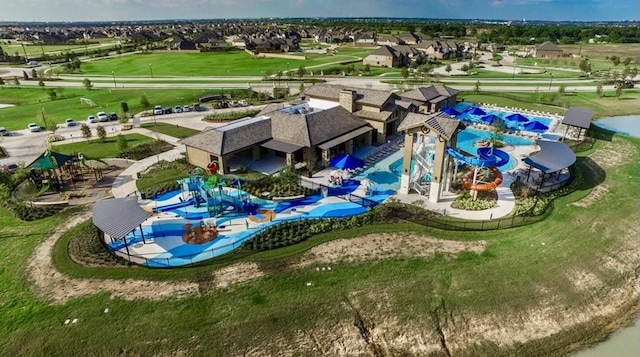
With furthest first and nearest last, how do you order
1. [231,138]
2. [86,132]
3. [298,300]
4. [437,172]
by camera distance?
[86,132] → [231,138] → [437,172] → [298,300]

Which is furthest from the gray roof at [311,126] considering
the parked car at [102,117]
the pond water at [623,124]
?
the pond water at [623,124]

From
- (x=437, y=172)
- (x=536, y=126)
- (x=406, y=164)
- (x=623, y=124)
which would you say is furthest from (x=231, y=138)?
(x=623, y=124)

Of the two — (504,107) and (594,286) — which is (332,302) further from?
(504,107)

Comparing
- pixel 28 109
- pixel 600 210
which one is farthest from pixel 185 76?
pixel 600 210

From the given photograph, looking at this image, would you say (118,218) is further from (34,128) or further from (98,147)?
(34,128)

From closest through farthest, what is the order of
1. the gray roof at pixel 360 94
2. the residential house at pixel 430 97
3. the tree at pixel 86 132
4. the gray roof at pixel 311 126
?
the gray roof at pixel 311 126, the gray roof at pixel 360 94, the tree at pixel 86 132, the residential house at pixel 430 97

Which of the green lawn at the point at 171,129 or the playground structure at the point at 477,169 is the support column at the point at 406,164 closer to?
the playground structure at the point at 477,169
